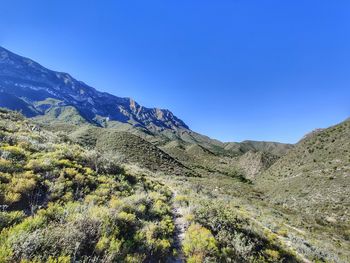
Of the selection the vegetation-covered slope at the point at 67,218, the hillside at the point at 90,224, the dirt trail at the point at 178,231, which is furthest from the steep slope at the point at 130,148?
the vegetation-covered slope at the point at 67,218

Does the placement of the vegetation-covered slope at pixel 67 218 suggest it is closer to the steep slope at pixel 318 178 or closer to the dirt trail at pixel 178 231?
the dirt trail at pixel 178 231

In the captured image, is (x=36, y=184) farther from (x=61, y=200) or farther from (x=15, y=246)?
(x=15, y=246)

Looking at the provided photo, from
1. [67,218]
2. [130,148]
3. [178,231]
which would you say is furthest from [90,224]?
[130,148]

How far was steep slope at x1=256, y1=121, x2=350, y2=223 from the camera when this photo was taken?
102 feet

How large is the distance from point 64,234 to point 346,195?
3714 centimetres

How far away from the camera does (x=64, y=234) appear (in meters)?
4.87

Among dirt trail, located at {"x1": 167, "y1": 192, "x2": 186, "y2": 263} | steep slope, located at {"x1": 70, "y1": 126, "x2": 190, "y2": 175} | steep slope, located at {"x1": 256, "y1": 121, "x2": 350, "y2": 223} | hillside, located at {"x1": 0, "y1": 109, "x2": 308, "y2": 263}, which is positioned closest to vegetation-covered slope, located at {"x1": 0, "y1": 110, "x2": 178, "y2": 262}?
hillside, located at {"x1": 0, "y1": 109, "x2": 308, "y2": 263}

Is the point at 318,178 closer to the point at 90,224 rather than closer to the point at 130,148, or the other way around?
the point at 130,148

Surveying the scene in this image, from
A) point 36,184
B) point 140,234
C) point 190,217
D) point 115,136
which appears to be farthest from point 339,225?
point 115,136

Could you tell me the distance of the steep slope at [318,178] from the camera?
3109 centimetres

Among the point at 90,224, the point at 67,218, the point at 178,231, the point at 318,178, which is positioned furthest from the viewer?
the point at 318,178

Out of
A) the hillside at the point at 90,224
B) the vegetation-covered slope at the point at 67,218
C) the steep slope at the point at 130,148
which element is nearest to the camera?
the vegetation-covered slope at the point at 67,218

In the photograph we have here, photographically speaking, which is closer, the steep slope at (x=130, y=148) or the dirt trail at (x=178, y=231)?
the dirt trail at (x=178, y=231)

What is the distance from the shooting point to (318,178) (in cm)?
3928
